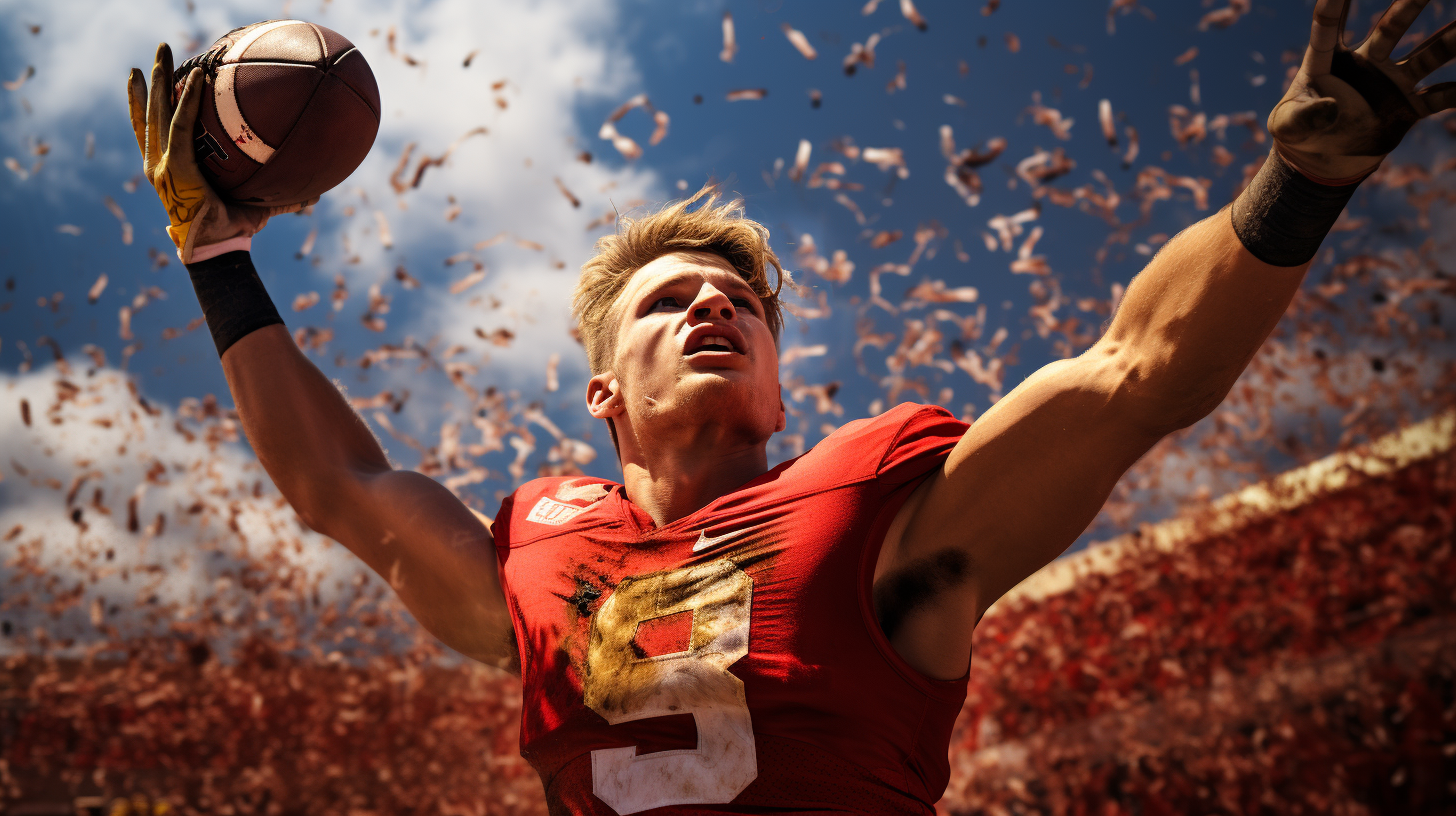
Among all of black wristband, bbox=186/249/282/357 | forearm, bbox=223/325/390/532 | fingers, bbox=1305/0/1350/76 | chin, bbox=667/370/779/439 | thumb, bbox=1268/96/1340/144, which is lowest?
thumb, bbox=1268/96/1340/144

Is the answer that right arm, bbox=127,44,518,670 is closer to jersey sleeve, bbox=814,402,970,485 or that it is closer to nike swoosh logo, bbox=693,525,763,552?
nike swoosh logo, bbox=693,525,763,552

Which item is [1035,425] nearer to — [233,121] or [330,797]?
[233,121]

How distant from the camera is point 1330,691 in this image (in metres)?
7.74

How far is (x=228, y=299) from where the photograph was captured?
2.72m

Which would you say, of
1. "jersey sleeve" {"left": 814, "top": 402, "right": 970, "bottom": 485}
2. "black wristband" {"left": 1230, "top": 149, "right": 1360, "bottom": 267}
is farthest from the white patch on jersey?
"black wristband" {"left": 1230, "top": 149, "right": 1360, "bottom": 267}

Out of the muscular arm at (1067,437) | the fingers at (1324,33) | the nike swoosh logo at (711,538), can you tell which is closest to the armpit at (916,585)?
the muscular arm at (1067,437)

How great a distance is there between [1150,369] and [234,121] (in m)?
2.77

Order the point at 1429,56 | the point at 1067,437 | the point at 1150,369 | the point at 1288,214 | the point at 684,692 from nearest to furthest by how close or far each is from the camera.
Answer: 1. the point at 1429,56
2. the point at 1288,214
3. the point at 1150,369
4. the point at 1067,437
5. the point at 684,692

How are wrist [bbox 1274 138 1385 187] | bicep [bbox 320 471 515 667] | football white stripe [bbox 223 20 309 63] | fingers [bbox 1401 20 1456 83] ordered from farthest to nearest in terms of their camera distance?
football white stripe [bbox 223 20 309 63] → bicep [bbox 320 471 515 667] → wrist [bbox 1274 138 1385 187] → fingers [bbox 1401 20 1456 83]

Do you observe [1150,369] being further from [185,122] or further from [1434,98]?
[185,122]

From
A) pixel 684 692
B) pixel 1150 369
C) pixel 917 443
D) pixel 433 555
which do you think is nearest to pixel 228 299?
pixel 433 555

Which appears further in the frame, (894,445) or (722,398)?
(722,398)

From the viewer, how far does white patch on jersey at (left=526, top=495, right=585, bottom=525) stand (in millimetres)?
2434

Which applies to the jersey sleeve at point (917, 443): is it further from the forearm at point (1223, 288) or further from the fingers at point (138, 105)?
the fingers at point (138, 105)
